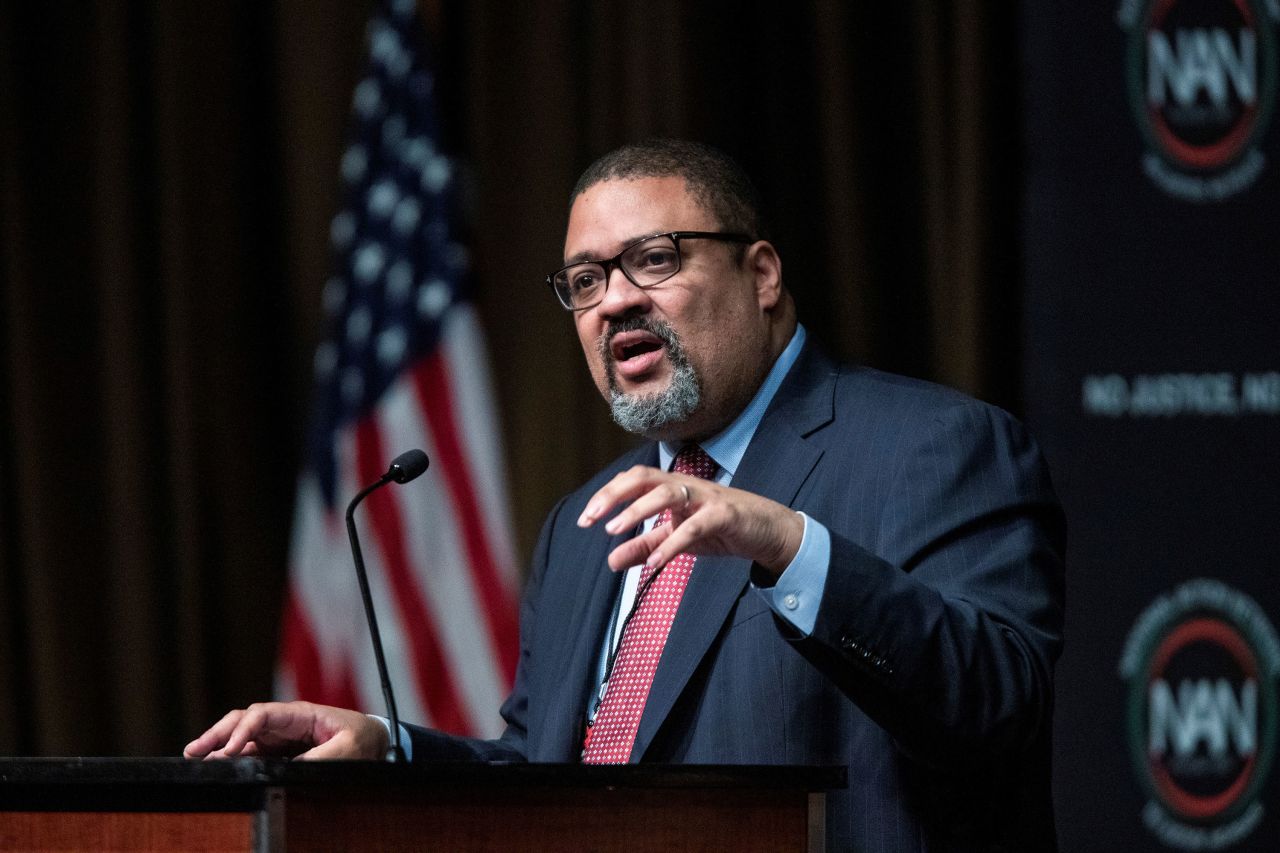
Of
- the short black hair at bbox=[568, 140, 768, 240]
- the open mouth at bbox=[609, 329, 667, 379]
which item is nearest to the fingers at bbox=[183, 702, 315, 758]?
the open mouth at bbox=[609, 329, 667, 379]

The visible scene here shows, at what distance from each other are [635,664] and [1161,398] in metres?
1.35

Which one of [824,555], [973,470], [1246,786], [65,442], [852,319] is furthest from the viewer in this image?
[65,442]

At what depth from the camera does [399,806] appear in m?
1.58

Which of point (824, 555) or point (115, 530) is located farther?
point (115, 530)

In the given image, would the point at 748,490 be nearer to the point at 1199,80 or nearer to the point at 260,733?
the point at 260,733

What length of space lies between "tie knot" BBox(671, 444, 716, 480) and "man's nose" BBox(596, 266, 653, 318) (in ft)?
0.87

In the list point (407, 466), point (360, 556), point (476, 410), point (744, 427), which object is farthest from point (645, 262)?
point (476, 410)

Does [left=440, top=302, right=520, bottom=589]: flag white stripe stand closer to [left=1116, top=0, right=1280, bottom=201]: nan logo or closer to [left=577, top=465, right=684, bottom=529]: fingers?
[left=1116, top=0, right=1280, bottom=201]: nan logo

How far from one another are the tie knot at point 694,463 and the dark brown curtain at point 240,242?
4.84 feet

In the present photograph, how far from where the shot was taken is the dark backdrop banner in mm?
3150

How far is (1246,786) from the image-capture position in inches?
124

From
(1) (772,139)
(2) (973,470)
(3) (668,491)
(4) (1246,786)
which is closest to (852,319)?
(1) (772,139)

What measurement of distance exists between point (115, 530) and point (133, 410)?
1.10 feet

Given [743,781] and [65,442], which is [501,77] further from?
[743,781]
